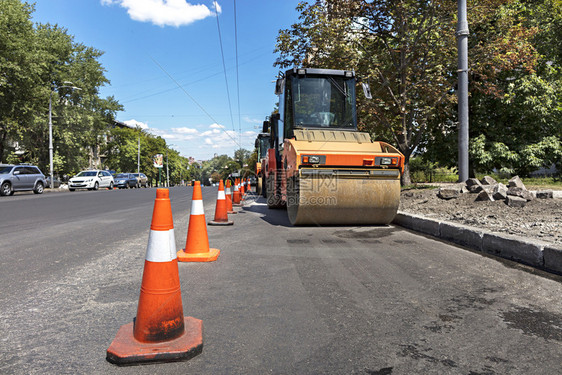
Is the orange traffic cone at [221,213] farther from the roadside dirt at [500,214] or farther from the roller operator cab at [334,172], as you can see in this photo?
the roadside dirt at [500,214]

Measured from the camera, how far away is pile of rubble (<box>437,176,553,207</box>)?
722 cm

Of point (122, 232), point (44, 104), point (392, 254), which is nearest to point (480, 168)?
point (392, 254)

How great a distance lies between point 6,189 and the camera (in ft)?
67.7

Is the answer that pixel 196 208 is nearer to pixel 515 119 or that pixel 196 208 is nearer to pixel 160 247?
pixel 160 247

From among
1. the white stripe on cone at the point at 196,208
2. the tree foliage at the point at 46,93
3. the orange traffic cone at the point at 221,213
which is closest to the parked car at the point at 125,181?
the tree foliage at the point at 46,93

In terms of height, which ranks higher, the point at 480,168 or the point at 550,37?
the point at 550,37

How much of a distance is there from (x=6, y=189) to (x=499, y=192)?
2398 cm

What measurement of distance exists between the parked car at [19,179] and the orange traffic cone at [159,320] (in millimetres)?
23004

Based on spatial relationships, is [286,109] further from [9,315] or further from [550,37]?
[550,37]

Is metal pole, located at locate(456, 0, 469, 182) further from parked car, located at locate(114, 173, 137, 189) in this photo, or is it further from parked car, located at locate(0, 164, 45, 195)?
parked car, located at locate(114, 173, 137, 189)

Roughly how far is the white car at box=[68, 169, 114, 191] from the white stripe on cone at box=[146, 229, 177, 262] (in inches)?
1231

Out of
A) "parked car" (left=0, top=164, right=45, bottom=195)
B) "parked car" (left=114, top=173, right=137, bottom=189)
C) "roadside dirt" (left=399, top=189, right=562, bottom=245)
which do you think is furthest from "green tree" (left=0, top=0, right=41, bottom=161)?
"roadside dirt" (left=399, top=189, right=562, bottom=245)

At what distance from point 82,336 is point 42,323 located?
0.48 m

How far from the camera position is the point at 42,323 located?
2727 mm
